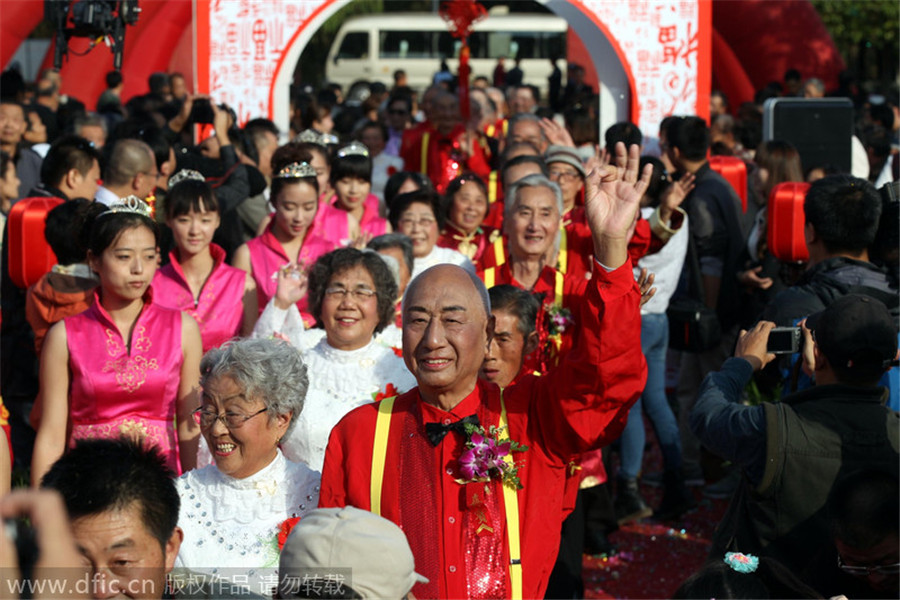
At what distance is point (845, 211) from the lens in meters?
4.46

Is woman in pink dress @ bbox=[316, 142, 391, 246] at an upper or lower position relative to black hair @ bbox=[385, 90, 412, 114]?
lower

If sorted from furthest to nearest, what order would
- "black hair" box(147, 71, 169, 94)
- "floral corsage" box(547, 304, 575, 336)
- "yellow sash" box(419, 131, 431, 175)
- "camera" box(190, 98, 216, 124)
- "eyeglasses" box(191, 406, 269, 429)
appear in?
1. "black hair" box(147, 71, 169, 94)
2. "yellow sash" box(419, 131, 431, 175)
3. "camera" box(190, 98, 216, 124)
4. "floral corsage" box(547, 304, 575, 336)
5. "eyeglasses" box(191, 406, 269, 429)

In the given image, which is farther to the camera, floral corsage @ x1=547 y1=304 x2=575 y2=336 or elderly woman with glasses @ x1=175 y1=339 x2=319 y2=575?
floral corsage @ x1=547 y1=304 x2=575 y2=336

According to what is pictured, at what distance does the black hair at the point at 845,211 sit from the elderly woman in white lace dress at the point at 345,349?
5.75ft

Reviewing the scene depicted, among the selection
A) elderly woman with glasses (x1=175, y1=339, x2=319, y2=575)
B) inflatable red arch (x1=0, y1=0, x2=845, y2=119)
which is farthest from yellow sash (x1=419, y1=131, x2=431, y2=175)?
inflatable red arch (x1=0, y1=0, x2=845, y2=119)

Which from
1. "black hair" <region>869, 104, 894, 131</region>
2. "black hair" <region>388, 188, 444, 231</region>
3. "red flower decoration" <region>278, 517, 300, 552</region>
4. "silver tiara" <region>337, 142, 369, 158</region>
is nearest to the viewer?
"red flower decoration" <region>278, 517, 300, 552</region>

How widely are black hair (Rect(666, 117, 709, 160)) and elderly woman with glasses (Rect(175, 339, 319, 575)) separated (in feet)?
14.5

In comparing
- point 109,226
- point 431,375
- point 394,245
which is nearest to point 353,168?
point 394,245

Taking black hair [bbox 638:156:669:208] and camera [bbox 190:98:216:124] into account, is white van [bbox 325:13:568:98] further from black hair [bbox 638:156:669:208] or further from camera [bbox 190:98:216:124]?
black hair [bbox 638:156:669:208]

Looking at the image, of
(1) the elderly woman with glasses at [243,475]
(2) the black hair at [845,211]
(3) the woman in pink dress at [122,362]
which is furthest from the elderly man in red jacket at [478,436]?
Result: (2) the black hair at [845,211]

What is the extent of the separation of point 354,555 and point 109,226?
2.67 metres

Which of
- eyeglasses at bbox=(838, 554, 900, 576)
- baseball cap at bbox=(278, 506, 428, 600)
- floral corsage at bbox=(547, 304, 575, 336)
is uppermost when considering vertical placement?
floral corsage at bbox=(547, 304, 575, 336)

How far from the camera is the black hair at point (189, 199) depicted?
5352 millimetres

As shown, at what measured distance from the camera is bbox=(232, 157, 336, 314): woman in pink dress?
19.0 ft
